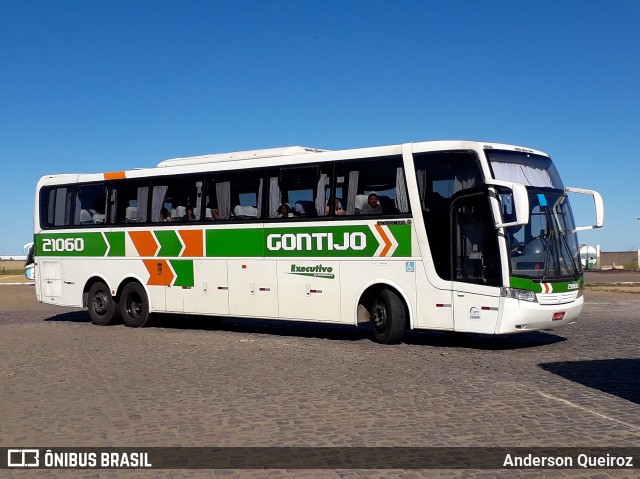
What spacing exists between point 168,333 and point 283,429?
11.2 meters

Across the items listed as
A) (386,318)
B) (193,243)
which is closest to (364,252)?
(386,318)

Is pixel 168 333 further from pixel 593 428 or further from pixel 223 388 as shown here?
pixel 593 428

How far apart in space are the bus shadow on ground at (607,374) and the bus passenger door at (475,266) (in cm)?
184

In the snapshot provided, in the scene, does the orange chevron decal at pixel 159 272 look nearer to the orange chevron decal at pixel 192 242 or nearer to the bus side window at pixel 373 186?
the orange chevron decal at pixel 192 242

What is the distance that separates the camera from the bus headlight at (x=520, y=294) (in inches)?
565

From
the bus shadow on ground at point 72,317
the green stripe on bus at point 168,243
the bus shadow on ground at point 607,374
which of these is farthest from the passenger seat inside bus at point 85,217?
the bus shadow on ground at point 607,374

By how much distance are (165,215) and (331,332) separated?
478 centimetres

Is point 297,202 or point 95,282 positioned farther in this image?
point 95,282

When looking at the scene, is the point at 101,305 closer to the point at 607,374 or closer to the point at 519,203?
the point at 519,203

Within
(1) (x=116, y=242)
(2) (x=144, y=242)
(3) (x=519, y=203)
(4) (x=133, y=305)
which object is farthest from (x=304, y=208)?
(4) (x=133, y=305)

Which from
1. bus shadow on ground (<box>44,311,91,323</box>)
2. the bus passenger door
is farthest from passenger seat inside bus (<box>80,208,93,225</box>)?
the bus passenger door

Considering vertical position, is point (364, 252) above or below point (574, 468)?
above

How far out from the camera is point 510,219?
14531 mm

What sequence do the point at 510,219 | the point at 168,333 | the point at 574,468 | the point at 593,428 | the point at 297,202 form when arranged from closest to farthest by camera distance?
the point at 574,468, the point at 593,428, the point at 510,219, the point at 297,202, the point at 168,333
